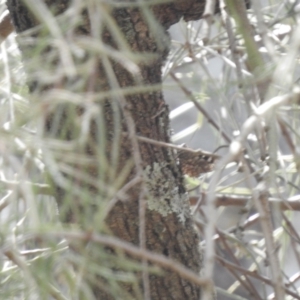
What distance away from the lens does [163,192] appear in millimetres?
890

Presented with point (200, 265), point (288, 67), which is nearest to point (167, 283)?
point (200, 265)

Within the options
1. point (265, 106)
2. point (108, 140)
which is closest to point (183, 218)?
point (108, 140)

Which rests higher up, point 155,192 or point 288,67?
point 288,67

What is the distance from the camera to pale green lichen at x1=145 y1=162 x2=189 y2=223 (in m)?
0.88

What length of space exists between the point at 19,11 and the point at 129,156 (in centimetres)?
25

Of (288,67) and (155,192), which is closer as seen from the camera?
(288,67)

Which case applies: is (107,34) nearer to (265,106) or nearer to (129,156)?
(129,156)

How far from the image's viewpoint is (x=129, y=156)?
0.86m

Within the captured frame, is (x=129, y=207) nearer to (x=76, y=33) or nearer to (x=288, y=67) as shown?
(x=76, y=33)

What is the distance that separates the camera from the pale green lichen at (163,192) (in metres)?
0.88

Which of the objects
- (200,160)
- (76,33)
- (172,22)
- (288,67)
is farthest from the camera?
(200,160)

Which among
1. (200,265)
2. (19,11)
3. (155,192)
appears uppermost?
(19,11)

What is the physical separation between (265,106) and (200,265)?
0.42 meters

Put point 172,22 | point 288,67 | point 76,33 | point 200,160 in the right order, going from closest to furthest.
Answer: point 288,67 < point 76,33 < point 172,22 < point 200,160
